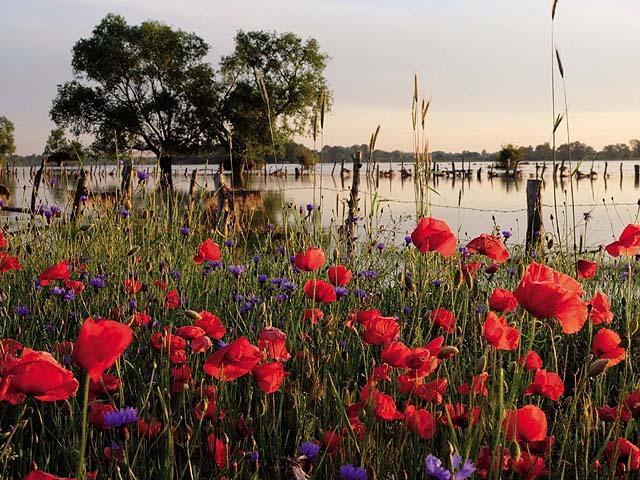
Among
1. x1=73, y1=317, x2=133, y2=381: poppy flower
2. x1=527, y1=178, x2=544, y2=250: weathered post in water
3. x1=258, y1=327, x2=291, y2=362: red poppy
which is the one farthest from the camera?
x1=527, y1=178, x2=544, y2=250: weathered post in water

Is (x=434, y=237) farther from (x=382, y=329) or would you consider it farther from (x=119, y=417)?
(x=119, y=417)

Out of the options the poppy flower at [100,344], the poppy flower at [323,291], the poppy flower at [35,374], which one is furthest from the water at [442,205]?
the poppy flower at [100,344]

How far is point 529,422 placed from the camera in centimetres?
142

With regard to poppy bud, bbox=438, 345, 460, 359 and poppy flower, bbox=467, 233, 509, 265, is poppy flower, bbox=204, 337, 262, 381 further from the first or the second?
poppy flower, bbox=467, 233, 509, 265

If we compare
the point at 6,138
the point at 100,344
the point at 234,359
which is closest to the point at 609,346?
the point at 234,359

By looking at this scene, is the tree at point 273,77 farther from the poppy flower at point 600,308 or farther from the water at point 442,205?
the poppy flower at point 600,308

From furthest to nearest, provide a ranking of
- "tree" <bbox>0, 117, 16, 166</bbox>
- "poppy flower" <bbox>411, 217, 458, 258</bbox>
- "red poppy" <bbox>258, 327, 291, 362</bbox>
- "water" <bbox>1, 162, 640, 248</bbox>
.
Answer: "tree" <bbox>0, 117, 16, 166</bbox>
"water" <bbox>1, 162, 640, 248</bbox>
"poppy flower" <bbox>411, 217, 458, 258</bbox>
"red poppy" <bbox>258, 327, 291, 362</bbox>

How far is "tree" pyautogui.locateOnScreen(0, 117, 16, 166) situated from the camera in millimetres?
85938

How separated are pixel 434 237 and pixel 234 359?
0.79 metres

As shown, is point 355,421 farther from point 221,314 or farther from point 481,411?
point 221,314

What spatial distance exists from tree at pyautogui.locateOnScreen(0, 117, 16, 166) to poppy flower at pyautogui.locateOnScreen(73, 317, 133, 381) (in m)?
92.6

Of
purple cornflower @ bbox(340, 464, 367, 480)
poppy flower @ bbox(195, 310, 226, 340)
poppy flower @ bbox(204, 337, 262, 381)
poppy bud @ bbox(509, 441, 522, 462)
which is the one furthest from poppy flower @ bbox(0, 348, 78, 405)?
poppy bud @ bbox(509, 441, 522, 462)

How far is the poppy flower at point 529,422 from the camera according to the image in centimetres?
142

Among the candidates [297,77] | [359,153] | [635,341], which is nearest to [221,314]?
[635,341]
